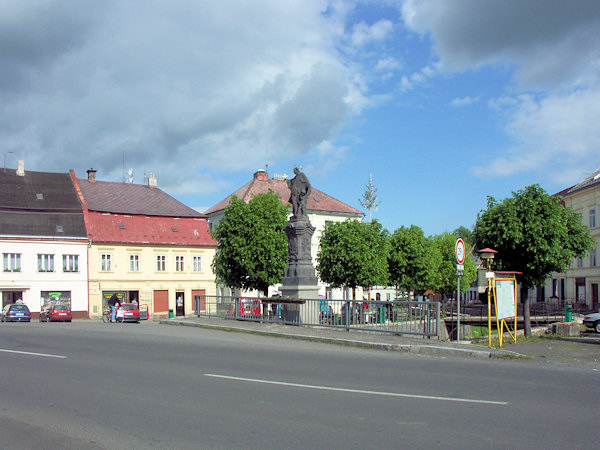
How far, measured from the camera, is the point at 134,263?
5134 centimetres

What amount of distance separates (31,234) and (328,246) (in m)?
24.6

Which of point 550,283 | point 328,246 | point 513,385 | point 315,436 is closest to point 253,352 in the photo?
point 513,385

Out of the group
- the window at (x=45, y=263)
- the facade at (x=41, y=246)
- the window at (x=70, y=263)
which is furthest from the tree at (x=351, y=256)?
the window at (x=45, y=263)

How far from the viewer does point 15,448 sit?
19.3 ft

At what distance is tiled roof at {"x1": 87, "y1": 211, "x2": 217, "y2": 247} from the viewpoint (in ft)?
165

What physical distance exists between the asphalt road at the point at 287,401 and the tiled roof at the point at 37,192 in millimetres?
38956

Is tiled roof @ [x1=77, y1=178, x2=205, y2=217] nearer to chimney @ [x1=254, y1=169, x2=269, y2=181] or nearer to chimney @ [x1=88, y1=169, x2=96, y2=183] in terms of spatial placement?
chimney @ [x1=88, y1=169, x2=96, y2=183]

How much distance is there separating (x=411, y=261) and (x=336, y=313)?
29.7 metres

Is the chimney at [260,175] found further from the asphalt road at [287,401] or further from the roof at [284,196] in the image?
the asphalt road at [287,401]

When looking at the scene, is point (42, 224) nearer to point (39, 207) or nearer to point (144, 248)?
point (39, 207)

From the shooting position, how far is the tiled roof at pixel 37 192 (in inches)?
1897

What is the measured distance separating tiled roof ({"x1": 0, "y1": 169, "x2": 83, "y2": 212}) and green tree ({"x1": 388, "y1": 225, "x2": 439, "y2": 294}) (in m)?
27.7

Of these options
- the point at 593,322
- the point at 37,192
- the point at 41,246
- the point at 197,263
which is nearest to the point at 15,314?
the point at 41,246

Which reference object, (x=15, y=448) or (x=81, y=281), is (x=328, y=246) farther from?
(x=15, y=448)
